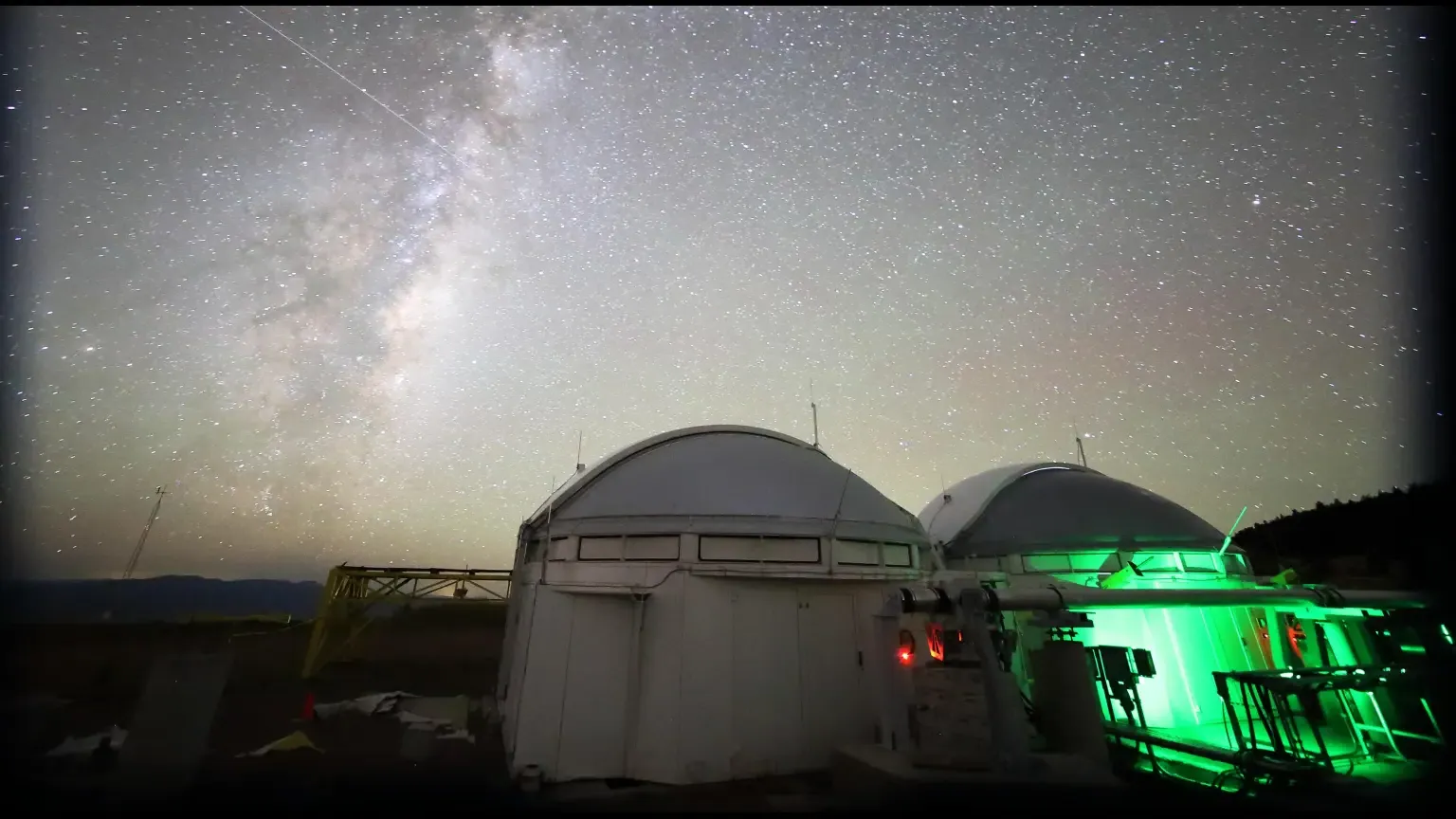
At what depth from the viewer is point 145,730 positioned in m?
9.34

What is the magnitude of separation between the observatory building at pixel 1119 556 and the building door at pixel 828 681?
476 cm

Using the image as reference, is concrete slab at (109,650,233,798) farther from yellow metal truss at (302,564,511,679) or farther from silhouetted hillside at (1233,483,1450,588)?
silhouetted hillside at (1233,483,1450,588)

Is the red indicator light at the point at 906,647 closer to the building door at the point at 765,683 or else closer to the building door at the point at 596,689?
the building door at the point at 765,683

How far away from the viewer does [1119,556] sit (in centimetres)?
1942

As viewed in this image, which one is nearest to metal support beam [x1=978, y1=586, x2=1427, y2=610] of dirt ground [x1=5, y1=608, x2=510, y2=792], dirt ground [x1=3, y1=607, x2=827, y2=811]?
dirt ground [x1=3, y1=607, x2=827, y2=811]

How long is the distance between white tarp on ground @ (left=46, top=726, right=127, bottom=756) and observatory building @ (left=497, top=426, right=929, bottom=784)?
895 centimetres

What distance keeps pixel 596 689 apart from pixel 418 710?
10077 millimetres

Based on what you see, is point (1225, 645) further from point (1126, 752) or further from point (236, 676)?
point (236, 676)

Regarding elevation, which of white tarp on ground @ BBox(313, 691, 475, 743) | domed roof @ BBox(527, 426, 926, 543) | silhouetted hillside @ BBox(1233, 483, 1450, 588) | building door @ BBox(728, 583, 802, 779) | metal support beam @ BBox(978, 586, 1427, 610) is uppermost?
silhouetted hillside @ BBox(1233, 483, 1450, 588)

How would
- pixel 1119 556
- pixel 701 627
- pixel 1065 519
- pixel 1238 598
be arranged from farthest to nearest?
pixel 1065 519
pixel 1119 556
pixel 1238 598
pixel 701 627

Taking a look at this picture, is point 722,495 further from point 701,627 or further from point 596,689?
point 596,689

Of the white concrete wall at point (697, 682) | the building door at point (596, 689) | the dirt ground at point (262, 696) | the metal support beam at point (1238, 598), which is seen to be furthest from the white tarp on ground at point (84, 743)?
the metal support beam at point (1238, 598)

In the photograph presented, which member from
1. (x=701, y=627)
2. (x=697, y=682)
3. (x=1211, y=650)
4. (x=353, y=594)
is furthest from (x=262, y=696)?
(x=1211, y=650)

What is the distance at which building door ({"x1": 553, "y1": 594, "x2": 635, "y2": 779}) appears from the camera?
39.5ft
